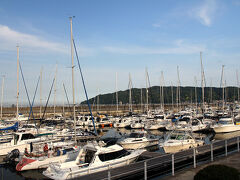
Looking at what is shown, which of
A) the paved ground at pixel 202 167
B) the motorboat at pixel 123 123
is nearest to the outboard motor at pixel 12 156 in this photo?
the paved ground at pixel 202 167

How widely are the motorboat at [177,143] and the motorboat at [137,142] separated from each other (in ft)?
13.7

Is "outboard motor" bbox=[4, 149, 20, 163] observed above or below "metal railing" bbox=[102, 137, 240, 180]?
below

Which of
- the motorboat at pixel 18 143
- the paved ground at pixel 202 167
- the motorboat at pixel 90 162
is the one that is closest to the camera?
the paved ground at pixel 202 167

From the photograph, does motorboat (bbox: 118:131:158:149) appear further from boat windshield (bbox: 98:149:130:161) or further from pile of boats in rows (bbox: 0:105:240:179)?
boat windshield (bbox: 98:149:130:161)

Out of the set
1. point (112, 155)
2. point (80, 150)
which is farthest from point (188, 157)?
point (80, 150)

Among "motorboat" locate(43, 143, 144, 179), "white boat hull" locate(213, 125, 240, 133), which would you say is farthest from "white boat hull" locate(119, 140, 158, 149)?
"white boat hull" locate(213, 125, 240, 133)

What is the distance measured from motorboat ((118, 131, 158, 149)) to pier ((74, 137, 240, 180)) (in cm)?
752

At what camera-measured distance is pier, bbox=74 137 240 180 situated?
44.5 feet

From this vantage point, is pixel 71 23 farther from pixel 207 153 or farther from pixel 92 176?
pixel 207 153

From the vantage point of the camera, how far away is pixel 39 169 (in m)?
19.9

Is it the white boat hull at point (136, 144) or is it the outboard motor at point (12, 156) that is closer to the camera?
the outboard motor at point (12, 156)

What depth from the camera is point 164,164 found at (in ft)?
55.9

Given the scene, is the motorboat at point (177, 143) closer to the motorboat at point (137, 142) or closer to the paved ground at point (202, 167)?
the motorboat at point (137, 142)

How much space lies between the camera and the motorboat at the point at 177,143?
22875 mm
